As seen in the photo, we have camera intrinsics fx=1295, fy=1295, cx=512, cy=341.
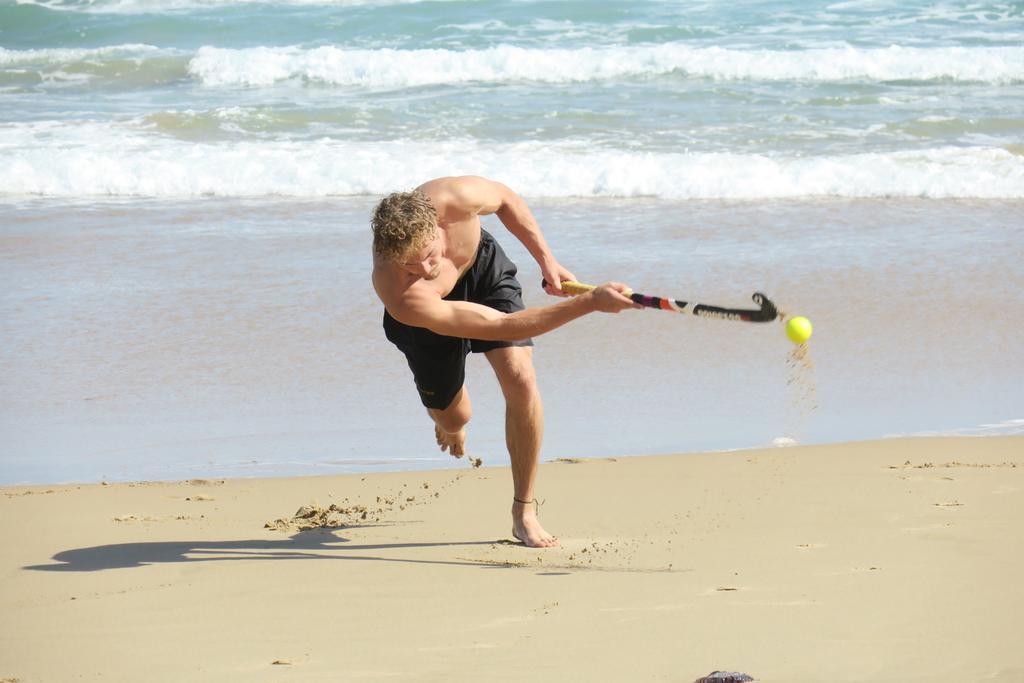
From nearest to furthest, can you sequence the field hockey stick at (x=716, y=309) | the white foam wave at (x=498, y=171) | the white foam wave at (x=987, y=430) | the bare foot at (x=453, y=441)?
1. the field hockey stick at (x=716, y=309)
2. the bare foot at (x=453, y=441)
3. the white foam wave at (x=987, y=430)
4. the white foam wave at (x=498, y=171)

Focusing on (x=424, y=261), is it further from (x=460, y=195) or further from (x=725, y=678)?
(x=725, y=678)

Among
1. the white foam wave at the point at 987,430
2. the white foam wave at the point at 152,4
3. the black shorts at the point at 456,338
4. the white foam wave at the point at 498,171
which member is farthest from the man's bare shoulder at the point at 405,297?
the white foam wave at the point at 152,4

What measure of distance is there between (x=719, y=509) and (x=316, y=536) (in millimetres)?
1437

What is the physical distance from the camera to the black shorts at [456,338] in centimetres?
456

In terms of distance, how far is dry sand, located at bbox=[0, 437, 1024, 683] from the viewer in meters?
3.25

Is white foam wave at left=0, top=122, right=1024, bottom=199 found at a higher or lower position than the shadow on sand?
higher

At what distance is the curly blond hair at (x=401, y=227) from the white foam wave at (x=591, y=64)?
39.9 feet

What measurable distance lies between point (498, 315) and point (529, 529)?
2.63 feet

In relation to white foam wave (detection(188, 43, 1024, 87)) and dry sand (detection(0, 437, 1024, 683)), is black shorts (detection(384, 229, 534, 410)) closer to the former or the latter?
dry sand (detection(0, 437, 1024, 683))

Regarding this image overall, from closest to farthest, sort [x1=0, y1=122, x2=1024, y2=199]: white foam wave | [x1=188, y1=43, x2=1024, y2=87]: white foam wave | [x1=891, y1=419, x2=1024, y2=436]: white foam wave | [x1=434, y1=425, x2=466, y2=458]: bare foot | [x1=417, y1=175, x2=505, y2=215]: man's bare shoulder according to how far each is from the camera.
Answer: [x1=417, y1=175, x2=505, y2=215]: man's bare shoulder
[x1=434, y1=425, x2=466, y2=458]: bare foot
[x1=891, y1=419, x2=1024, y2=436]: white foam wave
[x1=0, y1=122, x2=1024, y2=199]: white foam wave
[x1=188, y1=43, x2=1024, y2=87]: white foam wave

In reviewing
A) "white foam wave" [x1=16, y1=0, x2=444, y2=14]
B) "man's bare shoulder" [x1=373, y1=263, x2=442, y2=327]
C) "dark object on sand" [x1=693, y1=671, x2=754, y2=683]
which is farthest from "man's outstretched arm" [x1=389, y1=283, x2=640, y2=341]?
"white foam wave" [x1=16, y1=0, x2=444, y2=14]

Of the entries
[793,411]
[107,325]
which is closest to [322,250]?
[107,325]

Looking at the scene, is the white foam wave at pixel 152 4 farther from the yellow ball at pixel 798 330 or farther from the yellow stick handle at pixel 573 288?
the yellow ball at pixel 798 330

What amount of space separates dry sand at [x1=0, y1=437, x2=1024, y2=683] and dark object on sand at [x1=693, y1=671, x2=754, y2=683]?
0.14 ft
